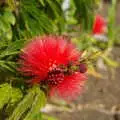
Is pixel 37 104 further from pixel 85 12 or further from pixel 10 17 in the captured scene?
pixel 85 12

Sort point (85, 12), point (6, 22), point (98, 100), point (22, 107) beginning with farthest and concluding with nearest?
point (98, 100) < point (85, 12) < point (6, 22) < point (22, 107)

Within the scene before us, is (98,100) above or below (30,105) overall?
below

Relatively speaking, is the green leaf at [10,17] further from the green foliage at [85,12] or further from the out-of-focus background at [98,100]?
the out-of-focus background at [98,100]

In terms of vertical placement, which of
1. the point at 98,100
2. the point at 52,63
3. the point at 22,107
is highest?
the point at 52,63

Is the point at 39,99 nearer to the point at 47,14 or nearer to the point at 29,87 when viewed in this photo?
the point at 29,87

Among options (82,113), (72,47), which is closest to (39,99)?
(72,47)

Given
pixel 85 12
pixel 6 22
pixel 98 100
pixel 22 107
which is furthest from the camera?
pixel 98 100

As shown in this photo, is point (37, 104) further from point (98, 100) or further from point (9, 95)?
point (98, 100)

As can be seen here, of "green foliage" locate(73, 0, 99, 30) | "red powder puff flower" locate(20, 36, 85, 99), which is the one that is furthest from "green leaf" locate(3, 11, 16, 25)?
"red powder puff flower" locate(20, 36, 85, 99)

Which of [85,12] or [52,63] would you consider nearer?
[52,63]

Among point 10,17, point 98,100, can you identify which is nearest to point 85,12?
point 10,17
